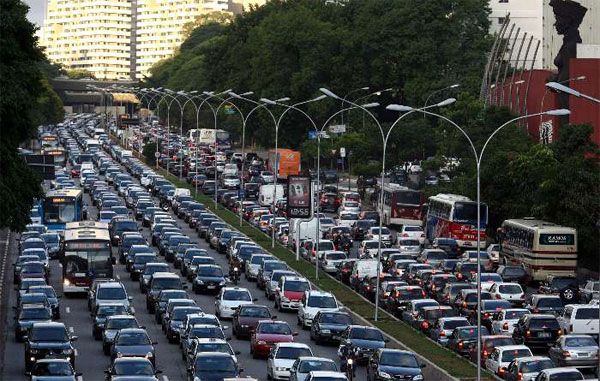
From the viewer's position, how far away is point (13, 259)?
85688 millimetres

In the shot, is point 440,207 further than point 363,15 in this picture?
No

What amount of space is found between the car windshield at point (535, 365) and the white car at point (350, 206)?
2441 inches

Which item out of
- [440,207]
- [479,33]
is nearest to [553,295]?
[440,207]

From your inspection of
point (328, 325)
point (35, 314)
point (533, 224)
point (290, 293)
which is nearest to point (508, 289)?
point (290, 293)

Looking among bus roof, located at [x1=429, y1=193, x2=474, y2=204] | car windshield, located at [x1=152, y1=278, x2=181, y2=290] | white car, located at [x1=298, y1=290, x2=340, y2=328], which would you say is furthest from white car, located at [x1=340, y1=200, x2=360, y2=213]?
white car, located at [x1=298, y1=290, x2=340, y2=328]

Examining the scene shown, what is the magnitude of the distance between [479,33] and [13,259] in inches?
3250

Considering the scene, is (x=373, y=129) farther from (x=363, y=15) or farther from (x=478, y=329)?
(x=478, y=329)

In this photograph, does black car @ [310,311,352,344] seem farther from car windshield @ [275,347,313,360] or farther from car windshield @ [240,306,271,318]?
car windshield @ [275,347,313,360]

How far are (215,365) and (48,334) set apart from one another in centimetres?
743

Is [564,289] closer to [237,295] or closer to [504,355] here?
[237,295]

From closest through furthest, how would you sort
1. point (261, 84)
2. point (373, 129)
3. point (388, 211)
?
point (388, 211), point (373, 129), point (261, 84)

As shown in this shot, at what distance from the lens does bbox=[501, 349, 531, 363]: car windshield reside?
50438 mm

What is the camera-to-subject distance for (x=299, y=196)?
8662 cm

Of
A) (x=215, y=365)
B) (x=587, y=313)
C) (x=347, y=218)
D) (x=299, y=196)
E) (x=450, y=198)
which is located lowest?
(x=347, y=218)
